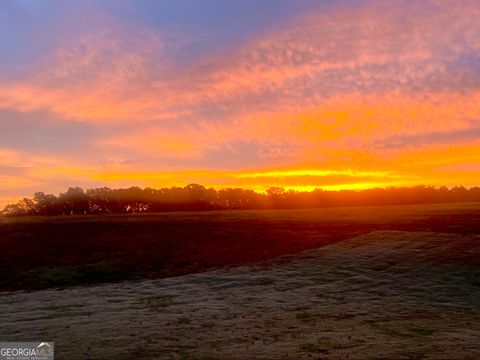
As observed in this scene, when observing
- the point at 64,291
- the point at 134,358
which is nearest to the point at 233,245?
the point at 64,291

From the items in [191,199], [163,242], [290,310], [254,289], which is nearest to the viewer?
[290,310]

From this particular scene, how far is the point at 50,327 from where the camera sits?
80.0ft

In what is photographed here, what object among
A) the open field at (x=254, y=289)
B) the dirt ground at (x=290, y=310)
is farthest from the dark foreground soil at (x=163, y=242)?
the dirt ground at (x=290, y=310)

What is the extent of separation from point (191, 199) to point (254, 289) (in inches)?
3783

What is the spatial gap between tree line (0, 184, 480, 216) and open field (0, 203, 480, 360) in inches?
2127

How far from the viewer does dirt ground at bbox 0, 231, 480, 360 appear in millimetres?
20220

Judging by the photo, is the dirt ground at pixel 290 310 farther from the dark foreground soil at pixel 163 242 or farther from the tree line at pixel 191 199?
the tree line at pixel 191 199

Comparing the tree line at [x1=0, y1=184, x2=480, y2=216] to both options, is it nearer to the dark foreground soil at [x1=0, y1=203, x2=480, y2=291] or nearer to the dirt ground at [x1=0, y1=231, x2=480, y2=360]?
the dark foreground soil at [x1=0, y1=203, x2=480, y2=291]

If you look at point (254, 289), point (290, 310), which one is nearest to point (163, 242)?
point (254, 289)

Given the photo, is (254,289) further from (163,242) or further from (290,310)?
(163,242)

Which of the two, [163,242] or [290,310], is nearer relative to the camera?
[290,310]

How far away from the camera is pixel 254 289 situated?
36.2 meters

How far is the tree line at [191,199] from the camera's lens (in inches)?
4961

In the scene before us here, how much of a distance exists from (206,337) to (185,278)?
20.5 metres
